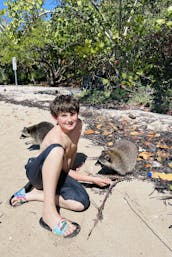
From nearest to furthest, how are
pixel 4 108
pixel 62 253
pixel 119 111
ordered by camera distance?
pixel 62 253 → pixel 119 111 → pixel 4 108

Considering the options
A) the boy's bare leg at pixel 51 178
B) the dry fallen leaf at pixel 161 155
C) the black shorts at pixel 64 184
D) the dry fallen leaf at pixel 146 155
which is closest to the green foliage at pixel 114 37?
the dry fallen leaf at pixel 161 155

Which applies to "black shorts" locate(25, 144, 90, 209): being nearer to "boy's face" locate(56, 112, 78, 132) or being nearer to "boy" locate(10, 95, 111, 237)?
"boy" locate(10, 95, 111, 237)

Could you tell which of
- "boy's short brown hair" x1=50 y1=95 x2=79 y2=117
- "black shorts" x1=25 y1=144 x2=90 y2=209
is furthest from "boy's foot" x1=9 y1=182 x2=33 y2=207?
"boy's short brown hair" x1=50 y1=95 x2=79 y2=117

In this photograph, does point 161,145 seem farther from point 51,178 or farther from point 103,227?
point 51,178

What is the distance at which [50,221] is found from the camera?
247 centimetres

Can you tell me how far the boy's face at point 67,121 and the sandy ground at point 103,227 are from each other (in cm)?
72

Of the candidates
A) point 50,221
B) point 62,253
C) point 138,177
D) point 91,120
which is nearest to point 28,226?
point 50,221

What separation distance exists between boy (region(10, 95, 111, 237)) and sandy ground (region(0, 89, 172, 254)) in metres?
0.08

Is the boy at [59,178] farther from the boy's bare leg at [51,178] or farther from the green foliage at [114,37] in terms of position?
the green foliage at [114,37]

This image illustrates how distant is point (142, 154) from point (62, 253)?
1949 millimetres

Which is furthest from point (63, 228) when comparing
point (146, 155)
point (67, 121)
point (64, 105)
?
point (146, 155)

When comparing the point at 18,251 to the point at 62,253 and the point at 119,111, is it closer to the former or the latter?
the point at 62,253

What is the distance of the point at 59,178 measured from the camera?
2838mm

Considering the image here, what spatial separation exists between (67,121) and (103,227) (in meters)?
0.98
